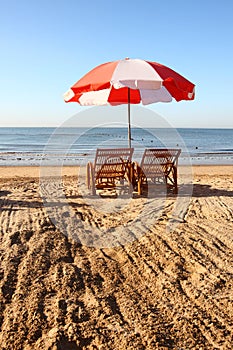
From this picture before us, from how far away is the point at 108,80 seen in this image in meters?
6.18

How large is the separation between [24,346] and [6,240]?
2.24 metres

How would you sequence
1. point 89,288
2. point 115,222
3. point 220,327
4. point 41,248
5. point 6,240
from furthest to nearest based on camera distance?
point 115,222 < point 6,240 < point 41,248 < point 89,288 < point 220,327

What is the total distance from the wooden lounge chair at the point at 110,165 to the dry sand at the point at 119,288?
1.95 m

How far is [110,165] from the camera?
24.9 ft

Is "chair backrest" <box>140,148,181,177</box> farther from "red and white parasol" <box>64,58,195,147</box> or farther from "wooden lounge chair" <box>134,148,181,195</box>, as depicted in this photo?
"red and white parasol" <box>64,58,195,147</box>

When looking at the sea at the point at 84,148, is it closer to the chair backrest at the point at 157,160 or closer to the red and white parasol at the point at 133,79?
the chair backrest at the point at 157,160

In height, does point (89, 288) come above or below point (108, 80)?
below

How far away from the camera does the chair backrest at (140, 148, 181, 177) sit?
7543 mm

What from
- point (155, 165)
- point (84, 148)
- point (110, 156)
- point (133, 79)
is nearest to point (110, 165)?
point (110, 156)

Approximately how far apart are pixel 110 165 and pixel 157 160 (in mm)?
945

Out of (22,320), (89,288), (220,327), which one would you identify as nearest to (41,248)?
(89,288)

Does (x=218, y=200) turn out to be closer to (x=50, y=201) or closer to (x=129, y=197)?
(x=129, y=197)

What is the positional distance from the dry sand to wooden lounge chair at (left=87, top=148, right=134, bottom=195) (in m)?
1.95

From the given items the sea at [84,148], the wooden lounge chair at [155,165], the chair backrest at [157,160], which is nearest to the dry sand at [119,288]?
the wooden lounge chair at [155,165]
